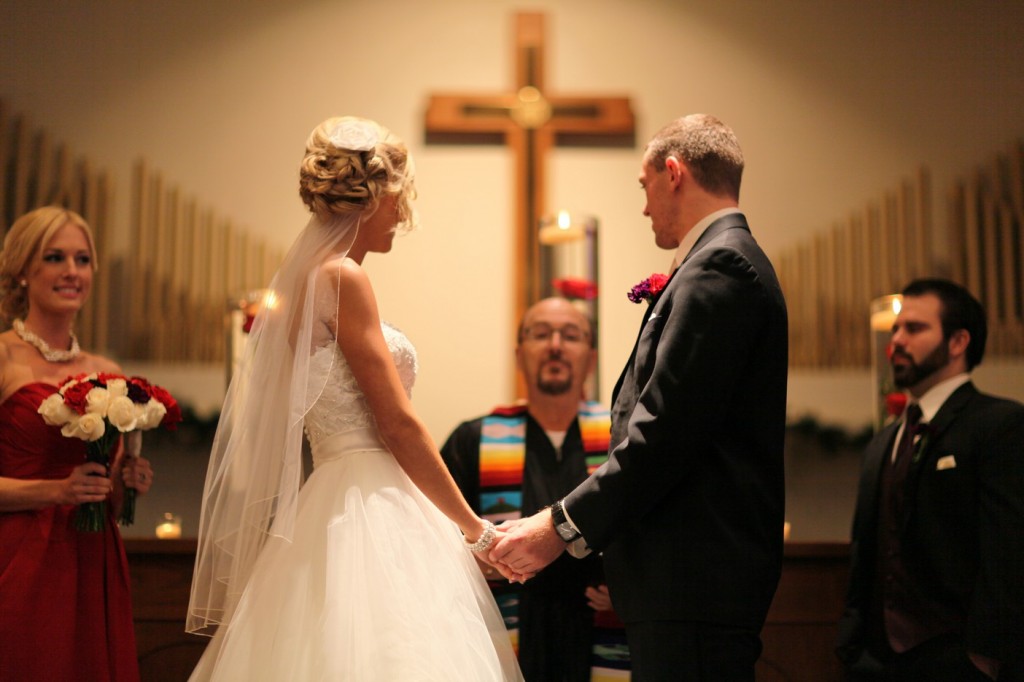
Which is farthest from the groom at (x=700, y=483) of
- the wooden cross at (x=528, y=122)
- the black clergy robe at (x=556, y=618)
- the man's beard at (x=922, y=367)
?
the wooden cross at (x=528, y=122)

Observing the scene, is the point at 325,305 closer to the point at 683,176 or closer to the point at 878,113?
the point at 683,176

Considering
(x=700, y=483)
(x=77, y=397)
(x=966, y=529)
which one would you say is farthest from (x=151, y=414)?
Result: (x=966, y=529)

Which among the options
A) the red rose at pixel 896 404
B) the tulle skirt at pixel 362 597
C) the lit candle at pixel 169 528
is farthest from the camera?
the red rose at pixel 896 404

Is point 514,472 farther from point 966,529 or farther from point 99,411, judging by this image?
point 966,529

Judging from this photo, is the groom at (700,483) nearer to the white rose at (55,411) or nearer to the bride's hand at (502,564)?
the bride's hand at (502,564)

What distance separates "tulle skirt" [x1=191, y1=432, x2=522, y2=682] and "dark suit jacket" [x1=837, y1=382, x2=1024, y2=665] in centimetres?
159

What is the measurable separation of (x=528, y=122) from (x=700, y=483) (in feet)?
9.20

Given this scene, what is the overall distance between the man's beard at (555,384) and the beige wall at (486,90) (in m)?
1.05

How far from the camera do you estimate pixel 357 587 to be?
89.2 inches

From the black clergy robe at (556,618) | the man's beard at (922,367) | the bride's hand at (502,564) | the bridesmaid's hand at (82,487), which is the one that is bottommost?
the black clergy robe at (556,618)

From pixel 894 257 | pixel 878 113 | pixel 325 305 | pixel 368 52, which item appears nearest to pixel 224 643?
pixel 325 305

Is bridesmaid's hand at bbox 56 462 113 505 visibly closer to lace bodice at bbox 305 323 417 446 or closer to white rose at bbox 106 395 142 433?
white rose at bbox 106 395 142 433

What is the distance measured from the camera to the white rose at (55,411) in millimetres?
2920

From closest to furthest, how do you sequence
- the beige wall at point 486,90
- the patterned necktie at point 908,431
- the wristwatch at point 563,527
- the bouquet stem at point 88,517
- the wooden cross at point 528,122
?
the wristwatch at point 563,527 → the bouquet stem at point 88,517 → the patterned necktie at point 908,431 → the wooden cross at point 528,122 → the beige wall at point 486,90
